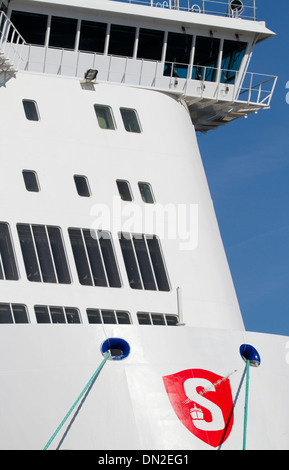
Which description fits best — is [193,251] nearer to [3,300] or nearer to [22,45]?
[3,300]

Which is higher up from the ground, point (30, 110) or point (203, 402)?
point (30, 110)

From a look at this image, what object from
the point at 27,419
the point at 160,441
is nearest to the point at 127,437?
the point at 160,441

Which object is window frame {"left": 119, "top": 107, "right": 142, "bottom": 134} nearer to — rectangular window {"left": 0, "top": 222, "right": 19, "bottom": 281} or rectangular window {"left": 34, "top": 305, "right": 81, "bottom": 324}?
rectangular window {"left": 0, "top": 222, "right": 19, "bottom": 281}

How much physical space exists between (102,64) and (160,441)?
1239 cm

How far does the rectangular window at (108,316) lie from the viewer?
23062mm

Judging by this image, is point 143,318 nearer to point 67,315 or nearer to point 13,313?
point 67,315

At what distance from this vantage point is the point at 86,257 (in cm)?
2419

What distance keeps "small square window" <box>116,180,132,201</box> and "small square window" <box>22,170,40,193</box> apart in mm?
2246

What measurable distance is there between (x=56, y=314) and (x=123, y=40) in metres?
9.68

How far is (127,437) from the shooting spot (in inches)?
784

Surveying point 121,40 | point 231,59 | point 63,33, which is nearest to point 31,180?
point 63,33

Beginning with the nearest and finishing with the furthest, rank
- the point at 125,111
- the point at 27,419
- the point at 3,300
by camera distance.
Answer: the point at 27,419 → the point at 3,300 → the point at 125,111

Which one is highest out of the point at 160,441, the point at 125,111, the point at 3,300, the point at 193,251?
the point at 125,111

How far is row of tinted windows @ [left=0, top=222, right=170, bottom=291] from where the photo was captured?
76.9 feet
